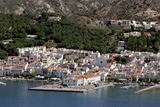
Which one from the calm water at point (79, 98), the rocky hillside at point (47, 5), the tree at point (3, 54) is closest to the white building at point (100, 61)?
the calm water at point (79, 98)

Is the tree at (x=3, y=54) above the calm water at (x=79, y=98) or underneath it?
above

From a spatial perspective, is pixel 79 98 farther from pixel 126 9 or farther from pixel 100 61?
pixel 126 9

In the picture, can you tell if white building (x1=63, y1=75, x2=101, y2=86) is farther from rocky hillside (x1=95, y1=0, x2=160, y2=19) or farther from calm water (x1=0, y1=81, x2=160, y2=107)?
rocky hillside (x1=95, y1=0, x2=160, y2=19)

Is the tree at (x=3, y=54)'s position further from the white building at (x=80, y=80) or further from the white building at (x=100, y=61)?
the white building at (x=80, y=80)

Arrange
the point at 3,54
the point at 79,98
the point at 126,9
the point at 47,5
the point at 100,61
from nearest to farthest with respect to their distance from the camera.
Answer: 1. the point at 79,98
2. the point at 100,61
3. the point at 3,54
4. the point at 126,9
5. the point at 47,5

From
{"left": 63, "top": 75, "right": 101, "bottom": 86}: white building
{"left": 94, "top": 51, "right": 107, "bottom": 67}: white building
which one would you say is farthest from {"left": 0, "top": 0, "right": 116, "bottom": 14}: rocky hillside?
{"left": 63, "top": 75, "right": 101, "bottom": 86}: white building

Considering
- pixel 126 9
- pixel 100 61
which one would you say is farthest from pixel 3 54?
pixel 126 9

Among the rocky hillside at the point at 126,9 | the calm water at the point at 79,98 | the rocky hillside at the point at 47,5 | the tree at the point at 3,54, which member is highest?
the rocky hillside at the point at 47,5

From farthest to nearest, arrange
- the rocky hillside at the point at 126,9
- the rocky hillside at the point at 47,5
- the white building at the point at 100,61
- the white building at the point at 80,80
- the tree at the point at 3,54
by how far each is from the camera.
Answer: the rocky hillside at the point at 47,5 → the rocky hillside at the point at 126,9 → the tree at the point at 3,54 → the white building at the point at 100,61 → the white building at the point at 80,80

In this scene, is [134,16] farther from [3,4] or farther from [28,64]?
[3,4]
